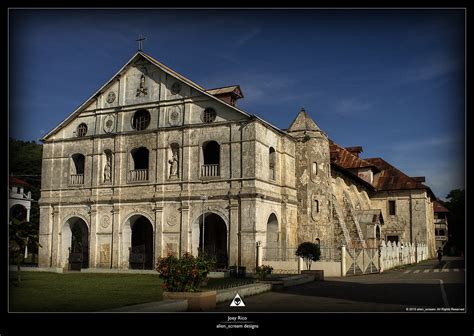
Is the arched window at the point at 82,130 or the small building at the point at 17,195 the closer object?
the small building at the point at 17,195

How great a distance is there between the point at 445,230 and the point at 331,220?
107ft

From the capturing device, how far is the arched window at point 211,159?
25.9 meters

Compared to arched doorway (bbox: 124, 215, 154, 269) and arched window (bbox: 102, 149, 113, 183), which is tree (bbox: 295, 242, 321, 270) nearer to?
arched doorway (bbox: 124, 215, 154, 269)

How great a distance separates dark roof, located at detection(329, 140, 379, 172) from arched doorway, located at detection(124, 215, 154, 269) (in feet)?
59.1

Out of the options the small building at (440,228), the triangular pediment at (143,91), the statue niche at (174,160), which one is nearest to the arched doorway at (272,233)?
the statue niche at (174,160)

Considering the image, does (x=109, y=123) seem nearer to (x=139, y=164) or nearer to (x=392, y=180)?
(x=139, y=164)

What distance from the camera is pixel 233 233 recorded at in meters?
25.0

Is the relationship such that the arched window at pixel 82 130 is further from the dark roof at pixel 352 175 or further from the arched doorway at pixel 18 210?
the dark roof at pixel 352 175

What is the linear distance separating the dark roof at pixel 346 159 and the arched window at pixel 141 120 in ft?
63.3

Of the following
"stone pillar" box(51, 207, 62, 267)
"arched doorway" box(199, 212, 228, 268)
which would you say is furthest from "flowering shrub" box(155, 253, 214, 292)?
"stone pillar" box(51, 207, 62, 267)

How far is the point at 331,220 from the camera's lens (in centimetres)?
2973

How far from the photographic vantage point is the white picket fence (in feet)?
92.7

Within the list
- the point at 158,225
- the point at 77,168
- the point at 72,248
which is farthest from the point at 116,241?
the point at 77,168
